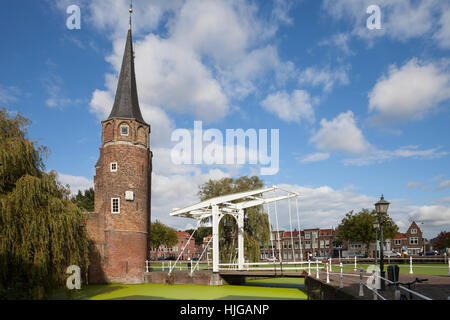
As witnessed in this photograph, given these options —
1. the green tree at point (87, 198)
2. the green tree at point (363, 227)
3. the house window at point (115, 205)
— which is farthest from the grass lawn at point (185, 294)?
the green tree at point (87, 198)

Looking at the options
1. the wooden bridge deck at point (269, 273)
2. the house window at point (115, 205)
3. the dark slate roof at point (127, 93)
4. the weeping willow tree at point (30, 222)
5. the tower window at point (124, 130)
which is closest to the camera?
the weeping willow tree at point (30, 222)

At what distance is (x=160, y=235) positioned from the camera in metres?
68.6

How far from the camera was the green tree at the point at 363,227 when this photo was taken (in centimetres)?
4369

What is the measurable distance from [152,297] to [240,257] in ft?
22.1

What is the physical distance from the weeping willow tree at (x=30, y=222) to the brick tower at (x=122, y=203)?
26.5 feet

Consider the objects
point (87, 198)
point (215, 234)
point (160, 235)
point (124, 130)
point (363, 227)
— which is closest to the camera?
point (215, 234)

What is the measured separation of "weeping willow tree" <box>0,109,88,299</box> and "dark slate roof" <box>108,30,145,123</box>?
11.5 metres

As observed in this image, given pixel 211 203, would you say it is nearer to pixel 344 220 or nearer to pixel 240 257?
pixel 240 257

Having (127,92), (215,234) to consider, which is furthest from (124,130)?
(215,234)

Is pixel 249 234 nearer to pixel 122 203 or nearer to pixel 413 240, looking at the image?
pixel 122 203

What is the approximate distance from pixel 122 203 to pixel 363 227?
98.7 feet

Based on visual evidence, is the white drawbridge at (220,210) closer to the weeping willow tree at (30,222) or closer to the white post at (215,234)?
the white post at (215,234)
